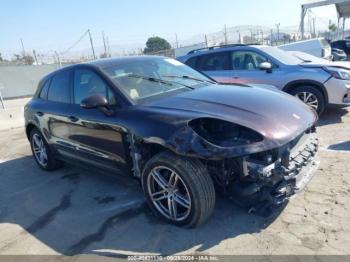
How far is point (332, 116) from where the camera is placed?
25.1 feet

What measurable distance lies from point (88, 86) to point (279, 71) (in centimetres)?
454

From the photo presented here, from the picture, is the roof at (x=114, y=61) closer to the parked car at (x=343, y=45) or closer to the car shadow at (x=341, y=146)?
the car shadow at (x=341, y=146)

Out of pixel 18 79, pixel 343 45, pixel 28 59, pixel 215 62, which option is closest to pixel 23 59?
pixel 28 59

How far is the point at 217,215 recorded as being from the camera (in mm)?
3854

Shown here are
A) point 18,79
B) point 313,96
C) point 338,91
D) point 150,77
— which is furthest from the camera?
point 18,79

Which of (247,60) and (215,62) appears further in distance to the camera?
(215,62)

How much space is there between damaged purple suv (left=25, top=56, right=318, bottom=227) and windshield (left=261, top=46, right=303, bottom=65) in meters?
3.55

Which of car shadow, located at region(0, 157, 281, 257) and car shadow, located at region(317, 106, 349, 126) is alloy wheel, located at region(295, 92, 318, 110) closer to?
car shadow, located at region(317, 106, 349, 126)

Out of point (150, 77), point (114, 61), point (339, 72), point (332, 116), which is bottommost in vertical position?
point (332, 116)

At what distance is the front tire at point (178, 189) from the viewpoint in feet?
11.0

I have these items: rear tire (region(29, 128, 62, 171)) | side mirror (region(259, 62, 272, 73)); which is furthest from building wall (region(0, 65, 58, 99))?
side mirror (region(259, 62, 272, 73))

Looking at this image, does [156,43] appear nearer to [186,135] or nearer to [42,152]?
[42,152]

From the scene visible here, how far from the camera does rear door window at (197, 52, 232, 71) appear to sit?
27.5 feet

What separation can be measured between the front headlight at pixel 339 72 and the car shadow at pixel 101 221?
14.3 ft
